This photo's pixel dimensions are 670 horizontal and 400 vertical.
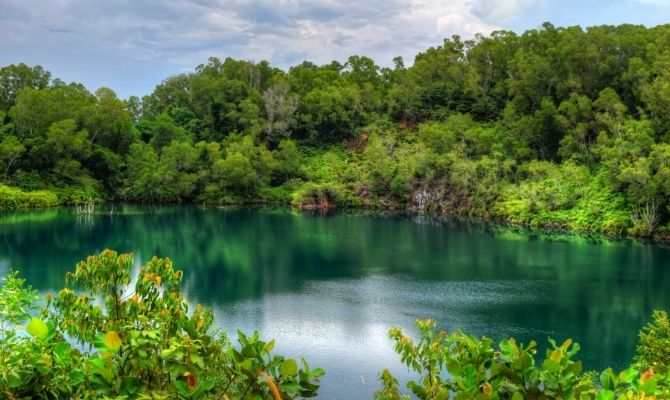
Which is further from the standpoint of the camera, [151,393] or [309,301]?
[309,301]

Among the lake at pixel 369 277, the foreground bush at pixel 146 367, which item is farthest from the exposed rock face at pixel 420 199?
the foreground bush at pixel 146 367

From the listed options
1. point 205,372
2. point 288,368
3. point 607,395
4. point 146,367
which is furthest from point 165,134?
point 607,395

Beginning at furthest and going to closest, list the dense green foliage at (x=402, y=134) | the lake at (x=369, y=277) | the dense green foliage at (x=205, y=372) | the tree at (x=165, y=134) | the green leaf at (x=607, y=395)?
the tree at (x=165, y=134) → the dense green foliage at (x=402, y=134) → the lake at (x=369, y=277) → the dense green foliage at (x=205, y=372) → the green leaf at (x=607, y=395)

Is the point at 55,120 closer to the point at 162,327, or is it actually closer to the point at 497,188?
the point at 497,188

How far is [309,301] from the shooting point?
867 inches

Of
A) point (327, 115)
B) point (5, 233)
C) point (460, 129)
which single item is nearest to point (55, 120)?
point (5, 233)

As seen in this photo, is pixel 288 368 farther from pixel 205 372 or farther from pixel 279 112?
pixel 279 112

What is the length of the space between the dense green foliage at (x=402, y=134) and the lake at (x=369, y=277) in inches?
228

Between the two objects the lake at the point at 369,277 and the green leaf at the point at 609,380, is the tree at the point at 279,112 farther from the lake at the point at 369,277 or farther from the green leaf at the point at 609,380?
the green leaf at the point at 609,380

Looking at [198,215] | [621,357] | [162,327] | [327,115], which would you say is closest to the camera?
[162,327]

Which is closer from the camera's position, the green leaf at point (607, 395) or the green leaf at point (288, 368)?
the green leaf at point (607, 395)

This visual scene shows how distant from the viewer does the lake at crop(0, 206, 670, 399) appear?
17703 mm

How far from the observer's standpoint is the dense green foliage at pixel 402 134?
43.2 m

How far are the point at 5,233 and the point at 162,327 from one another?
38193 mm
